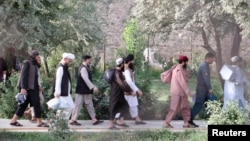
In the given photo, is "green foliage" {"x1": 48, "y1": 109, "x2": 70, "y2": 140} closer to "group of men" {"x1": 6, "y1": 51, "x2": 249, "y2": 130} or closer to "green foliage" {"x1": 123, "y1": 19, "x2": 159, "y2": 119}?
"group of men" {"x1": 6, "y1": 51, "x2": 249, "y2": 130}

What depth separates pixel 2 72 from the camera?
49.2ft

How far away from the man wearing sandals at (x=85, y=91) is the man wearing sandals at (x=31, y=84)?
834 mm

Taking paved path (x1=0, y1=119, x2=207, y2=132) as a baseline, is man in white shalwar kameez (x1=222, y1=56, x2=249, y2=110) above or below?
above

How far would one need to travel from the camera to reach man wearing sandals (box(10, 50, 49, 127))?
35.7 feet

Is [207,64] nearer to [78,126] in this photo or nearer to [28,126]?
[78,126]

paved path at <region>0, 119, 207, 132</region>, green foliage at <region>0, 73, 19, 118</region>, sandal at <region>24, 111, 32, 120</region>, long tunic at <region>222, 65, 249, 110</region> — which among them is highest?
long tunic at <region>222, 65, 249, 110</region>

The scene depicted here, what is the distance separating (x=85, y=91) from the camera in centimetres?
1150

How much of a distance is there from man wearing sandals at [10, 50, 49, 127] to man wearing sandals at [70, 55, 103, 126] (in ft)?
2.74

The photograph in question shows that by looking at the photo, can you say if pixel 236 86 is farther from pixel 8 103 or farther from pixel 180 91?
pixel 8 103

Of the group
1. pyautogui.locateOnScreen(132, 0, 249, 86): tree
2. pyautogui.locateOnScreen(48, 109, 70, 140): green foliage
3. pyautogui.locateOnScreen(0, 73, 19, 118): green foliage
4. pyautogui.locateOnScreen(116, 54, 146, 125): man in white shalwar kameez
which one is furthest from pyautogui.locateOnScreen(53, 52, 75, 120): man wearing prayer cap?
pyautogui.locateOnScreen(132, 0, 249, 86): tree

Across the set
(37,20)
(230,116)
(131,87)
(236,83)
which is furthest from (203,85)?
(37,20)

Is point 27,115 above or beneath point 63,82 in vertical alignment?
beneath

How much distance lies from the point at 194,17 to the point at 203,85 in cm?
675

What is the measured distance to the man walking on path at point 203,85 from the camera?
11320 millimetres
